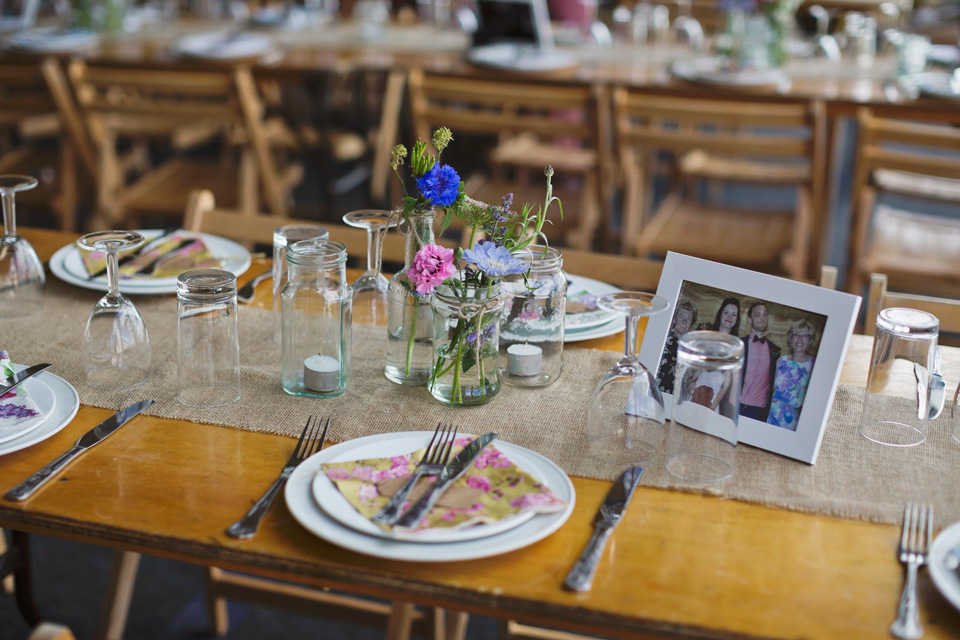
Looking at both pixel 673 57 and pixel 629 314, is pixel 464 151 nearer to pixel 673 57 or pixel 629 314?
pixel 673 57

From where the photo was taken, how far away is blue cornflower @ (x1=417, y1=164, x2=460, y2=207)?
3.77 ft

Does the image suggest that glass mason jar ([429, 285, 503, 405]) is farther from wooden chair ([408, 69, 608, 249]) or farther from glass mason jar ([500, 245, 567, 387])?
wooden chair ([408, 69, 608, 249])

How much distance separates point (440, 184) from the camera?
115 centimetres

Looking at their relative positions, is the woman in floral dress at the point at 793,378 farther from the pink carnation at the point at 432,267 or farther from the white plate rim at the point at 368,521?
the pink carnation at the point at 432,267

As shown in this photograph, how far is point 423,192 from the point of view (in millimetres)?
1158

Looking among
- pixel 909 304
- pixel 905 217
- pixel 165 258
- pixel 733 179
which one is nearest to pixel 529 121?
pixel 733 179

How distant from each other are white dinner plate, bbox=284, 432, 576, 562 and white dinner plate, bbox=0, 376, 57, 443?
344 mm

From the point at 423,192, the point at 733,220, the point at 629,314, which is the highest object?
the point at 423,192

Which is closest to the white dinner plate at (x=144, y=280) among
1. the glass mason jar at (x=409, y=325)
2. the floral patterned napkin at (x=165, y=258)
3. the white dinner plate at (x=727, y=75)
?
the floral patterned napkin at (x=165, y=258)

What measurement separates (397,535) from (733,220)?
7.95 ft

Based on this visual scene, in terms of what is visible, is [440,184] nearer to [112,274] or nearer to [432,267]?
[432,267]

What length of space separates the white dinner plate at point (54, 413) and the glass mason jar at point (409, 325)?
41 cm

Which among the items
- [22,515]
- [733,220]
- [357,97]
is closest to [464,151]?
[357,97]

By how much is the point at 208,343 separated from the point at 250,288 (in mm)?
359
